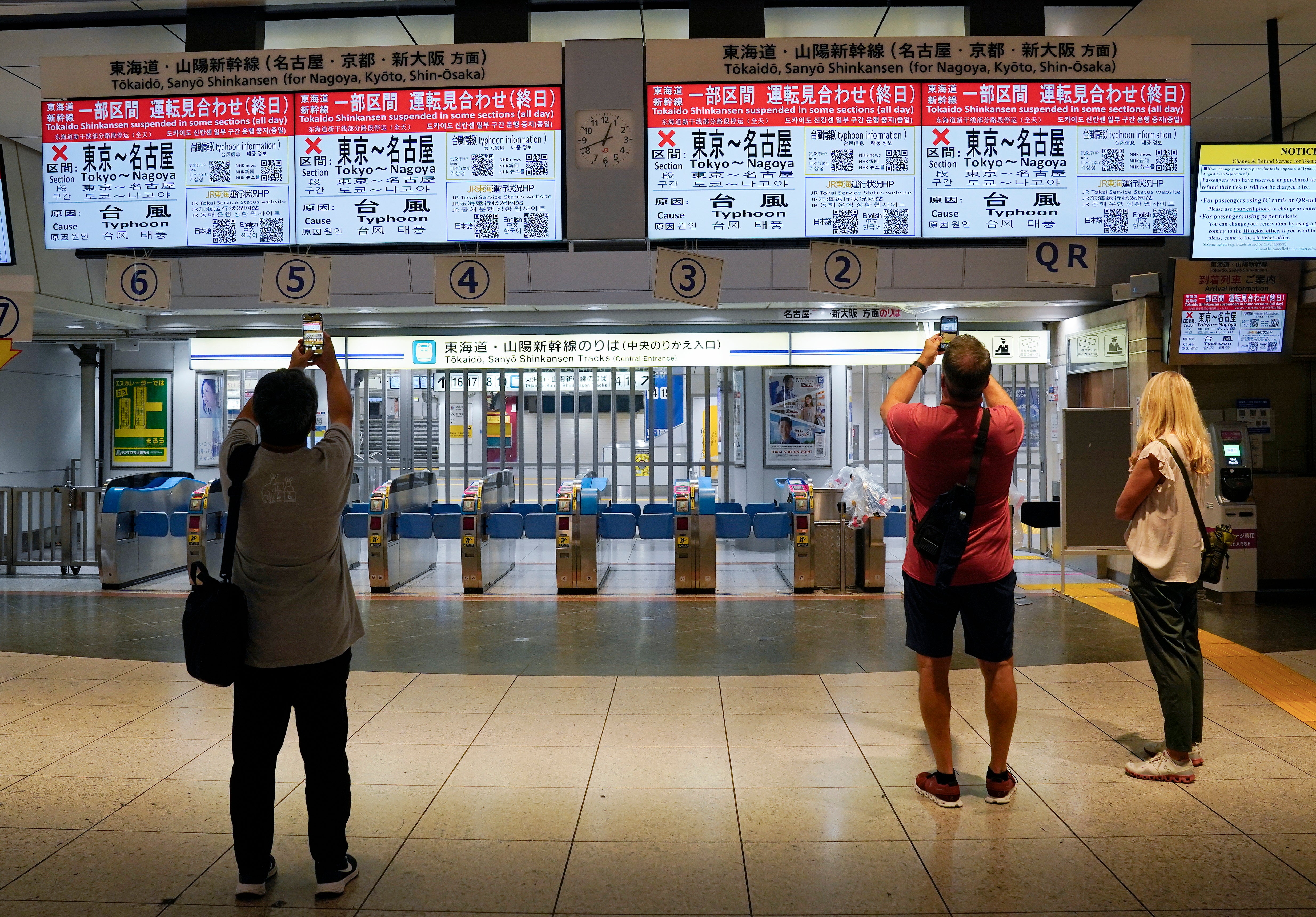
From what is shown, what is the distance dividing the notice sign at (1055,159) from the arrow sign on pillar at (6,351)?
6346 millimetres

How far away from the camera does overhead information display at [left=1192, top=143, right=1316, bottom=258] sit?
5980mm

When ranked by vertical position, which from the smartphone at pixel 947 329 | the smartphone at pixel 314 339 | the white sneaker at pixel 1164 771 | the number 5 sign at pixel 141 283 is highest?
the number 5 sign at pixel 141 283

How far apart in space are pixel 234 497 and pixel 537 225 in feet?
7.85

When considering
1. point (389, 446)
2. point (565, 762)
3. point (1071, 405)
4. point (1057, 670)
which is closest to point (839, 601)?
point (1057, 670)

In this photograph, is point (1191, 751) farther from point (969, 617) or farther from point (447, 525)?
point (447, 525)

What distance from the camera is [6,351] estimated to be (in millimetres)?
6555

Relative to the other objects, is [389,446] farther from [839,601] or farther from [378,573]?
[839,601]

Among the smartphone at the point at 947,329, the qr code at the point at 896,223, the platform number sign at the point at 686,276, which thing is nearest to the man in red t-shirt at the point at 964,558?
the smartphone at the point at 947,329

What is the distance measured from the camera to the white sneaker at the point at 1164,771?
3.74 meters

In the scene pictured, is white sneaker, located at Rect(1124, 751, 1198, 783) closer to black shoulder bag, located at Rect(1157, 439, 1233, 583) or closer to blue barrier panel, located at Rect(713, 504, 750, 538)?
black shoulder bag, located at Rect(1157, 439, 1233, 583)

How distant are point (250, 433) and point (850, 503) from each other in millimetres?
6910

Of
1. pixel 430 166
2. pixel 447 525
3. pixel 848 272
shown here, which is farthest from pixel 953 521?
pixel 447 525

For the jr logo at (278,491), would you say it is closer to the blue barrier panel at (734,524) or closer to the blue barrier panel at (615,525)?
the blue barrier panel at (615,525)

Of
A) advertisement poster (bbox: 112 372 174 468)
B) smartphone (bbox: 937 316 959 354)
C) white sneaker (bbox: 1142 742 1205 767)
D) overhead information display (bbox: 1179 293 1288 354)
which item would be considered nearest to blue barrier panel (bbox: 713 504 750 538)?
overhead information display (bbox: 1179 293 1288 354)
